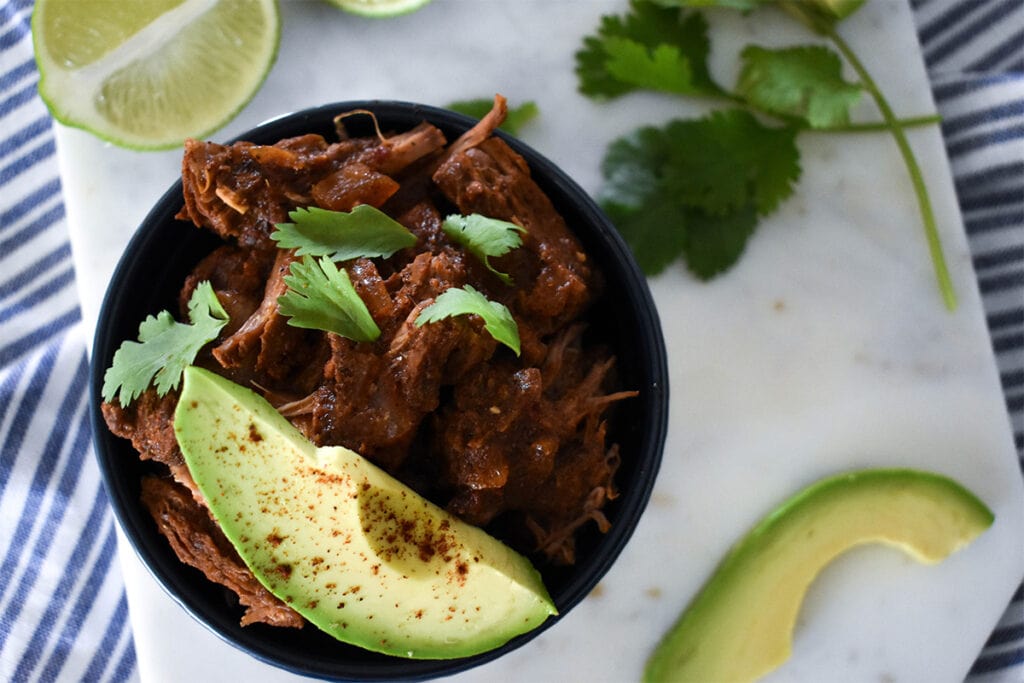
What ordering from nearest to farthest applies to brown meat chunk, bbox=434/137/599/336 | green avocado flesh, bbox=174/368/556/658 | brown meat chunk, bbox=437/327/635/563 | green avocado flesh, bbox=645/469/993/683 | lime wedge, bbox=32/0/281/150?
green avocado flesh, bbox=174/368/556/658 < brown meat chunk, bbox=437/327/635/563 < brown meat chunk, bbox=434/137/599/336 < lime wedge, bbox=32/0/281/150 < green avocado flesh, bbox=645/469/993/683

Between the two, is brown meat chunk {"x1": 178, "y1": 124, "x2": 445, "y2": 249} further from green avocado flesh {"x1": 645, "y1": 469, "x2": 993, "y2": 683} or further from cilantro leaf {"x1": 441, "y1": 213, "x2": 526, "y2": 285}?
green avocado flesh {"x1": 645, "y1": 469, "x2": 993, "y2": 683}

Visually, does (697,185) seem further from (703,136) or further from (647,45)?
(647,45)

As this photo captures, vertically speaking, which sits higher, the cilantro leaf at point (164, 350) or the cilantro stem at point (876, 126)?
the cilantro leaf at point (164, 350)

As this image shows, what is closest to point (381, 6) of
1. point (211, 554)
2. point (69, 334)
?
point (69, 334)

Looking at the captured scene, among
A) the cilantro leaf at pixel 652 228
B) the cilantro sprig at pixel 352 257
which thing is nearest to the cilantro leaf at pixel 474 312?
the cilantro sprig at pixel 352 257

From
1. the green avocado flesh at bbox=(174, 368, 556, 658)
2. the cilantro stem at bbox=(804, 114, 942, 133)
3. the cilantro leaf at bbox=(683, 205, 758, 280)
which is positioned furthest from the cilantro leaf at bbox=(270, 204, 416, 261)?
the cilantro stem at bbox=(804, 114, 942, 133)

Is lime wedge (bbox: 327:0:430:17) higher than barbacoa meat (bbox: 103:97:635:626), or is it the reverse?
lime wedge (bbox: 327:0:430:17)

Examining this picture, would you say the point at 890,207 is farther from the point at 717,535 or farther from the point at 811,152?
the point at 717,535

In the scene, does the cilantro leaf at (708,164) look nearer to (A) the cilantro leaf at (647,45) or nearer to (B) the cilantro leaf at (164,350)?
(A) the cilantro leaf at (647,45)
